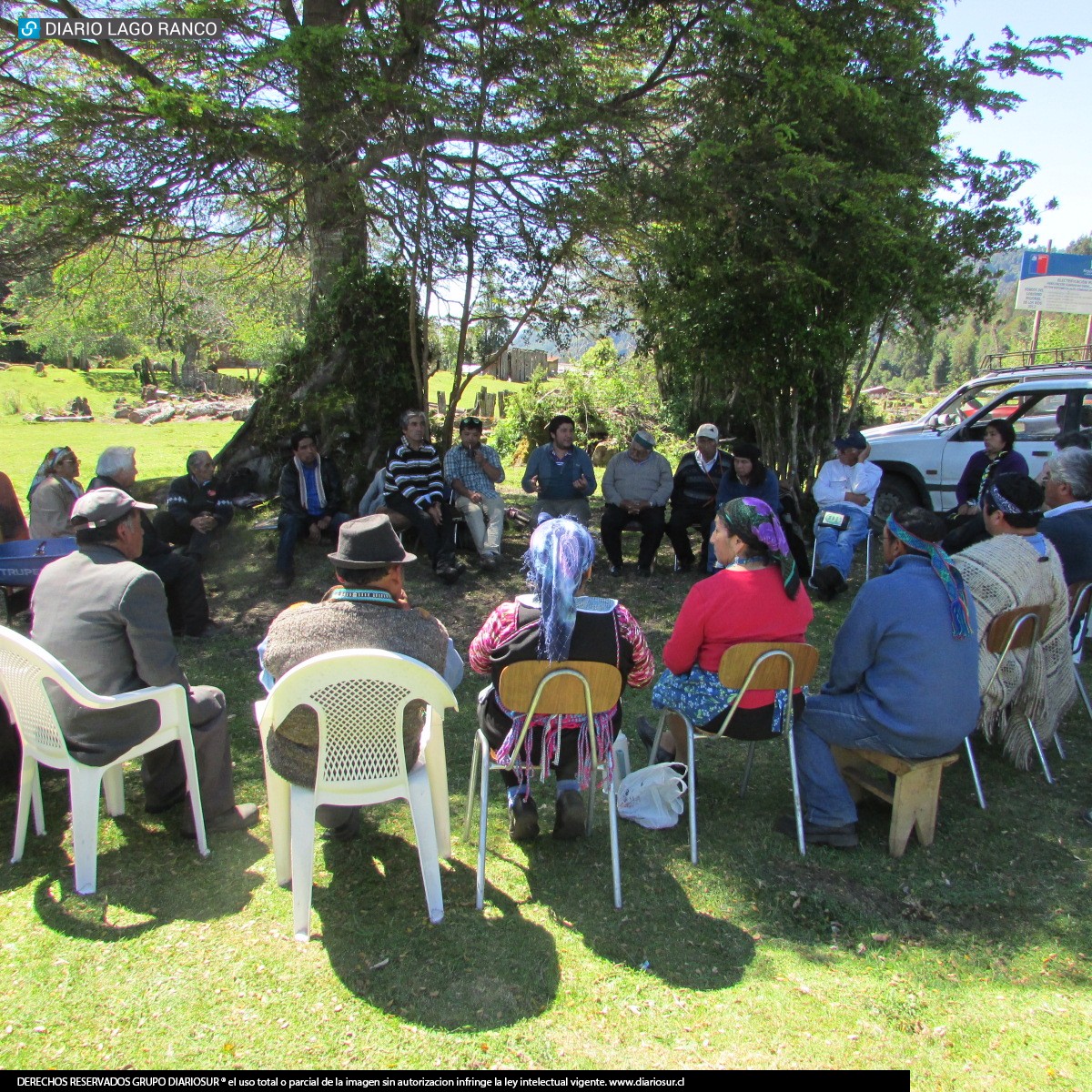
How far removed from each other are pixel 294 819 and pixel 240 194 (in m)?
6.03

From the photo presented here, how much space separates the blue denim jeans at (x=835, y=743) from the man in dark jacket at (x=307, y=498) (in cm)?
471

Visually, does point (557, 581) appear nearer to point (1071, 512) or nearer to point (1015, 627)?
point (1015, 627)

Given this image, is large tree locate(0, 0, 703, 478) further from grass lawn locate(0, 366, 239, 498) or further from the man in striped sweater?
grass lawn locate(0, 366, 239, 498)

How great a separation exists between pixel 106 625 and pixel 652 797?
7.56 ft

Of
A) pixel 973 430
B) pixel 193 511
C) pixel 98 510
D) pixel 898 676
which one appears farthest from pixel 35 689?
pixel 973 430

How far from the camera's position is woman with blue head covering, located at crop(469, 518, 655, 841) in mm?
3059

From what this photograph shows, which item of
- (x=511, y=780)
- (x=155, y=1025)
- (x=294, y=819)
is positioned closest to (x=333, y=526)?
(x=511, y=780)

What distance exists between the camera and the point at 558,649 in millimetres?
3047

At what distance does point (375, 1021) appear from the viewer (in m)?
2.47

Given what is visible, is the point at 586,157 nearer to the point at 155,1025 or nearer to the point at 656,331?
the point at 656,331

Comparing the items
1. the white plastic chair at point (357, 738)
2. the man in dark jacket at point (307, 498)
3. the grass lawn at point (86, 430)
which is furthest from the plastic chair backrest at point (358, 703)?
the grass lawn at point (86, 430)

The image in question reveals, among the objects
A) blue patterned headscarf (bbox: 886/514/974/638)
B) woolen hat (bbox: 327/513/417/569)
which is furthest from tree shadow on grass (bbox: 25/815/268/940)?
blue patterned headscarf (bbox: 886/514/974/638)

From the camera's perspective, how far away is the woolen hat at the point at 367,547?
295 centimetres

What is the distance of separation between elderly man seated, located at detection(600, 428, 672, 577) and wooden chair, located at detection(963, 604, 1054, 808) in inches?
146
